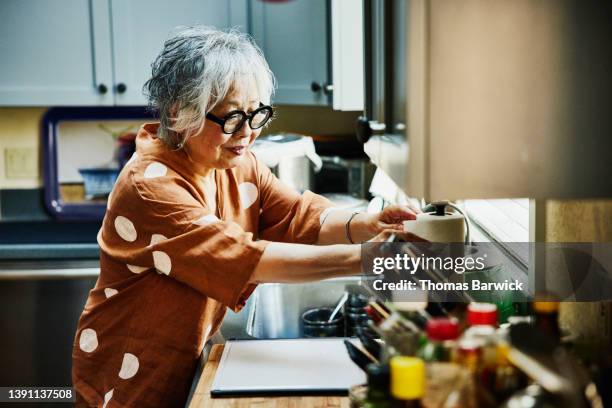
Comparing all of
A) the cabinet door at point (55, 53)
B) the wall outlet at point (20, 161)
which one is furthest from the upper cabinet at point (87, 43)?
the wall outlet at point (20, 161)

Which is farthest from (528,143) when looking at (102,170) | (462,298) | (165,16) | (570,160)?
(102,170)

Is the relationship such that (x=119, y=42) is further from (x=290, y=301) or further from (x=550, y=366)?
(x=550, y=366)

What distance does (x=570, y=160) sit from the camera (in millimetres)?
1004

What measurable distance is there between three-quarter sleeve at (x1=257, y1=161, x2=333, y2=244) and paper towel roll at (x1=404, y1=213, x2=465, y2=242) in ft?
1.74

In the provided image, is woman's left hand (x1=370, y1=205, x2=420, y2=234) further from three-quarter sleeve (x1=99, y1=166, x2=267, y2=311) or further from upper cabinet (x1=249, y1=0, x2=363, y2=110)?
upper cabinet (x1=249, y1=0, x2=363, y2=110)

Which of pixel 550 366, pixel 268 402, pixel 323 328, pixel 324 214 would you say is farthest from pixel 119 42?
pixel 550 366

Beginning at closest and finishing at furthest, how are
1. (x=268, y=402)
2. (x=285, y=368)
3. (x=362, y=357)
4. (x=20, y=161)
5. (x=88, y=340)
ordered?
(x=362, y=357) → (x=268, y=402) → (x=285, y=368) → (x=88, y=340) → (x=20, y=161)

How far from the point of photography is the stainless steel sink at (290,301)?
2.41 metres

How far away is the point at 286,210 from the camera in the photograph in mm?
2062

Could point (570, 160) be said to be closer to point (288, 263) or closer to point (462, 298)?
point (462, 298)

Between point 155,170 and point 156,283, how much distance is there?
0.25m

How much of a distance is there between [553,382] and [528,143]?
0.31m

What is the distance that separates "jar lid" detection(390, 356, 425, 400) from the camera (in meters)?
0.87

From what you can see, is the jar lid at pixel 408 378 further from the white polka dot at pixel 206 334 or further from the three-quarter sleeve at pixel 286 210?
the three-quarter sleeve at pixel 286 210
